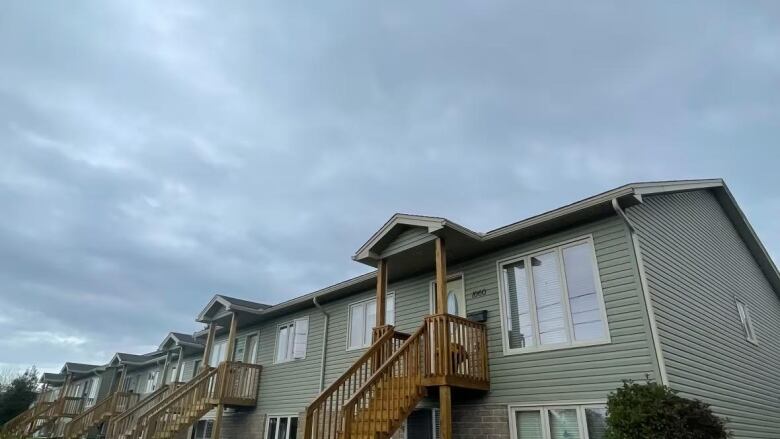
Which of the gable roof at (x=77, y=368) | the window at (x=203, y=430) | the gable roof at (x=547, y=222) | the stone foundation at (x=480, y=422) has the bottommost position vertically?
the window at (x=203, y=430)

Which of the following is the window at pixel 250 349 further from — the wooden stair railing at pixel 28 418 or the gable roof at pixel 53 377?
the gable roof at pixel 53 377

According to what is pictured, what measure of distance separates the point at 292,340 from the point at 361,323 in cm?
349

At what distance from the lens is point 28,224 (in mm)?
38156

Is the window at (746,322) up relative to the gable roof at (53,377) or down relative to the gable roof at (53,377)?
down

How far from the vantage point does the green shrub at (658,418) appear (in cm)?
559

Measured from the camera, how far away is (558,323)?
26.9ft

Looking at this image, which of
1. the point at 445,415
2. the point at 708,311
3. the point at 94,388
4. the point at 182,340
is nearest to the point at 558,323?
the point at 445,415

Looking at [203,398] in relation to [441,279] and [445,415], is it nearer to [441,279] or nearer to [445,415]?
[445,415]

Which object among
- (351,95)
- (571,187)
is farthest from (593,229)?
(571,187)

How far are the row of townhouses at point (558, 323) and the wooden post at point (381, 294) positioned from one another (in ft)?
0.09

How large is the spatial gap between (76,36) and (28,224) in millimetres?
30096

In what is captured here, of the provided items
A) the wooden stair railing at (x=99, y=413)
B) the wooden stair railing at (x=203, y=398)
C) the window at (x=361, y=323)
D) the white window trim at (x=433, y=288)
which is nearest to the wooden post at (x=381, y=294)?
the white window trim at (x=433, y=288)

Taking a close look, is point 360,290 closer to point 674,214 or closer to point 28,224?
point 674,214

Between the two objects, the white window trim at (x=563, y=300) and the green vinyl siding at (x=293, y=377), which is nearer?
the white window trim at (x=563, y=300)
